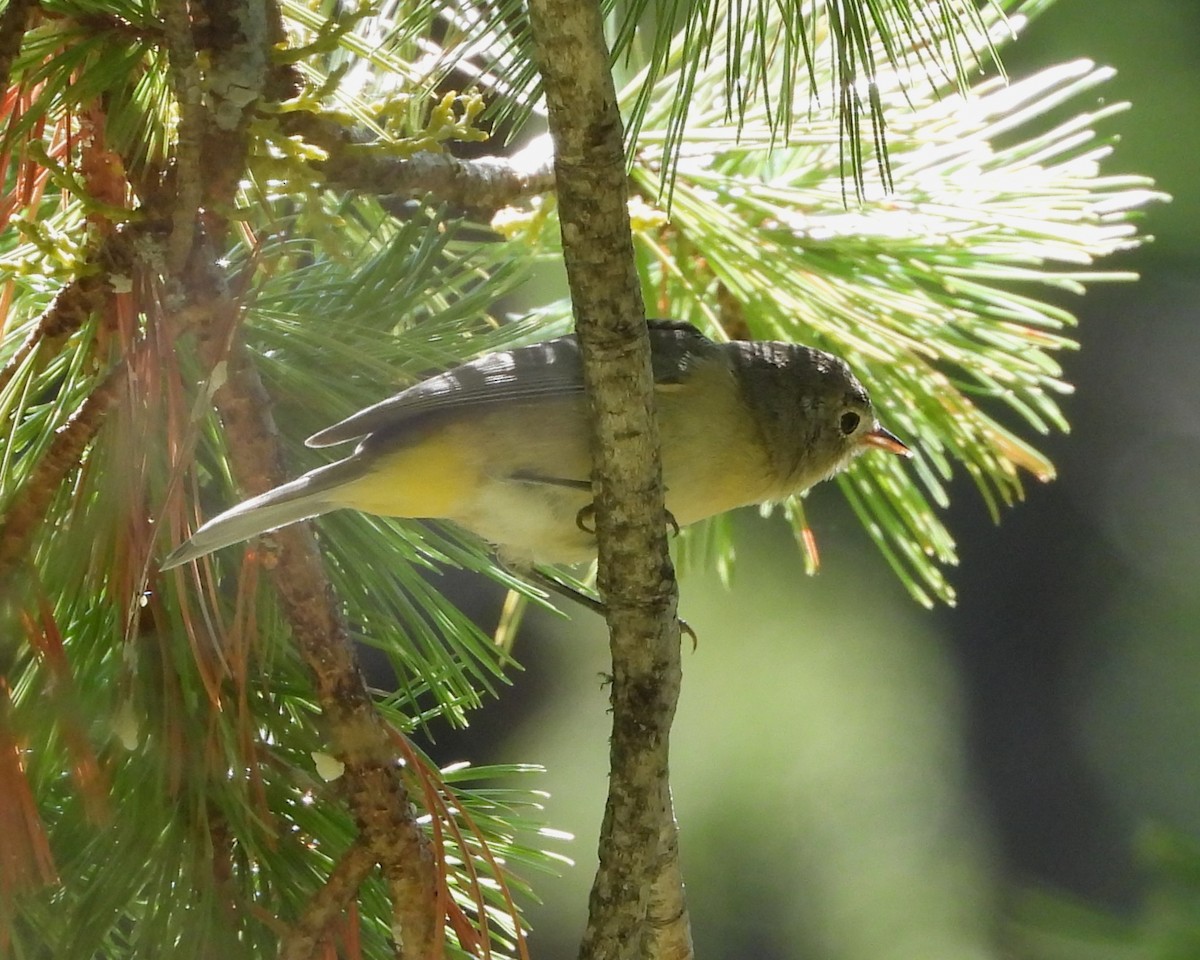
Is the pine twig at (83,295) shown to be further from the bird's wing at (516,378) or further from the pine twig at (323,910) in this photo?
the pine twig at (323,910)

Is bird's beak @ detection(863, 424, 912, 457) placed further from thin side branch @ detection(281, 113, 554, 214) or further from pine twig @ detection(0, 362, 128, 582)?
pine twig @ detection(0, 362, 128, 582)

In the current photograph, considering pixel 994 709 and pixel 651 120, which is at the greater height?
pixel 651 120

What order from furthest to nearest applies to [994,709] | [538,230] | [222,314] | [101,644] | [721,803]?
1. [994,709]
2. [721,803]
3. [538,230]
4. [101,644]
5. [222,314]

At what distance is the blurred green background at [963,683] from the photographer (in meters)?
3.79

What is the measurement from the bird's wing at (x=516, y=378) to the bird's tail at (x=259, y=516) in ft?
0.26

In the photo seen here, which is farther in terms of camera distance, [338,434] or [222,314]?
[338,434]

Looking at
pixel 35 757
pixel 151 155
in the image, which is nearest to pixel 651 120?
pixel 151 155

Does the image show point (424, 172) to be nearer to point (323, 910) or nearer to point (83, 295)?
point (83, 295)

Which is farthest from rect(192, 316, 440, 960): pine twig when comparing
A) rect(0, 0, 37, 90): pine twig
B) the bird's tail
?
rect(0, 0, 37, 90): pine twig

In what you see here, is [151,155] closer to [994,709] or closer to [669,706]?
[669,706]

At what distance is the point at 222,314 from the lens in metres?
1.39

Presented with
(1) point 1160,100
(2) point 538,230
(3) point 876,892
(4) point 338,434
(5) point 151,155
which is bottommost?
(3) point 876,892

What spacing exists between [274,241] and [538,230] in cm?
54

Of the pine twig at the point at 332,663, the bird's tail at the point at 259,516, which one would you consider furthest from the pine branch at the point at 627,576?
the bird's tail at the point at 259,516
